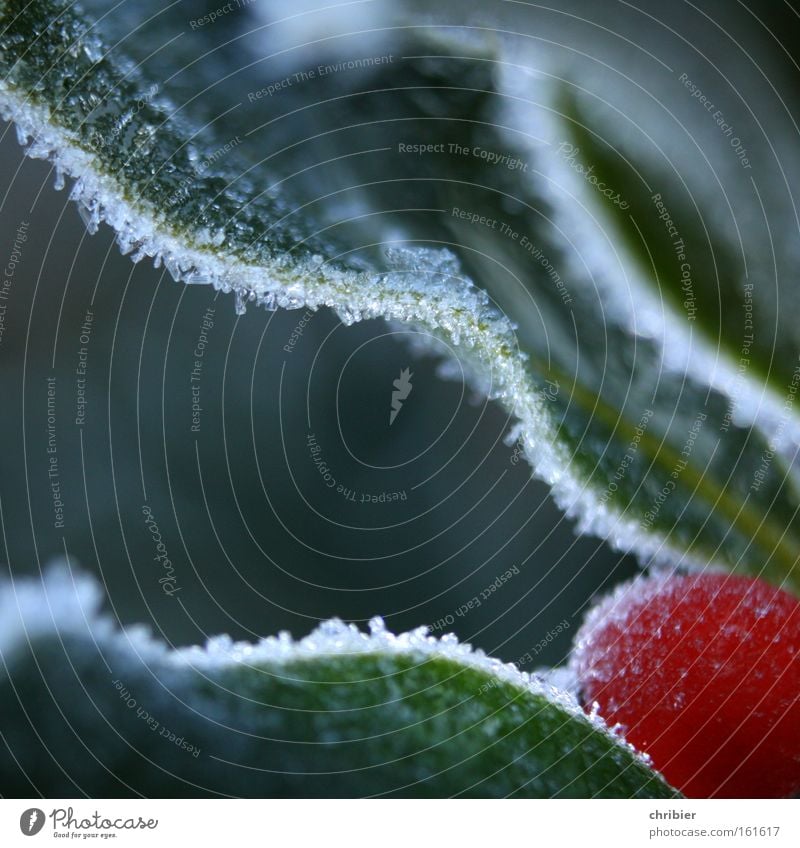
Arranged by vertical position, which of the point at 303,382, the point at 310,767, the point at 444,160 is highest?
the point at 444,160

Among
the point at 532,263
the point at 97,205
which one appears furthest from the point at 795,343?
the point at 97,205

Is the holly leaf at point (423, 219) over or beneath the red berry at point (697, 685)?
over

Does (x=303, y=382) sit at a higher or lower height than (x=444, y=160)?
lower

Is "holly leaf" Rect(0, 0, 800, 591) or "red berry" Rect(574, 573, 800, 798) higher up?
"holly leaf" Rect(0, 0, 800, 591)

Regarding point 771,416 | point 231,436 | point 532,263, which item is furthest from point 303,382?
point 771,416

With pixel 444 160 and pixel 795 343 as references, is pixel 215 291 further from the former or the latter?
pixel 795 343

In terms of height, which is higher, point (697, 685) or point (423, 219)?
point (423, 219)
